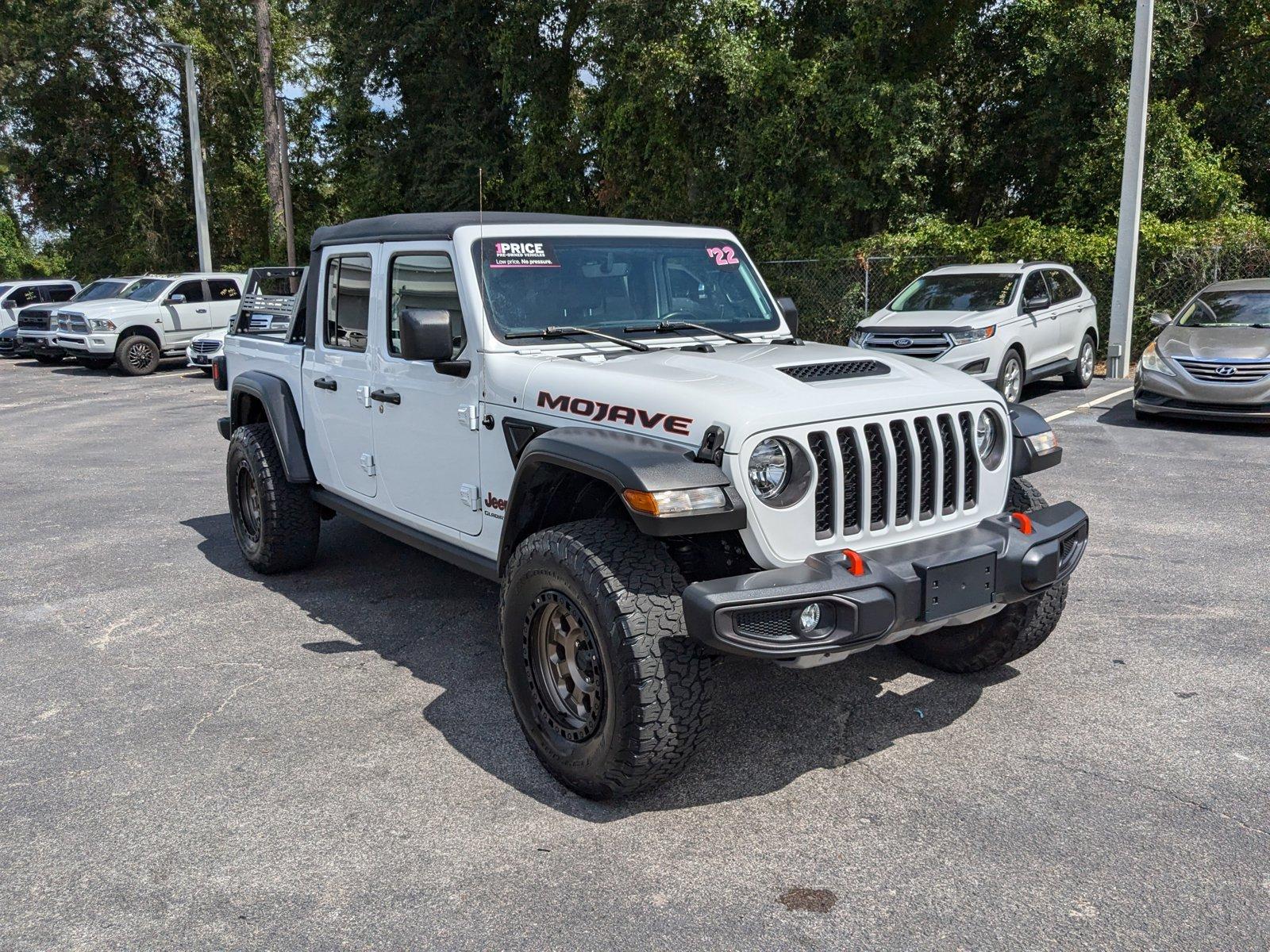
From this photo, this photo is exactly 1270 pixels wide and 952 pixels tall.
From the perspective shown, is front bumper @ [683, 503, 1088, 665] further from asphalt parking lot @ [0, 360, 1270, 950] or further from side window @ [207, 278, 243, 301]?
side window @ [207, 278, 243, 301]

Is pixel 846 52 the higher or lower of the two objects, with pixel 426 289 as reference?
higher

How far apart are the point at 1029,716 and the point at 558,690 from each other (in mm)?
1887

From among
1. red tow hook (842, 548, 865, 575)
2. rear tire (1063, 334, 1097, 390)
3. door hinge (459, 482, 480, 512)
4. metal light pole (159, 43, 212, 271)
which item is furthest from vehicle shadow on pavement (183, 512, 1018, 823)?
metal light pole (159, 43, 212, 271)

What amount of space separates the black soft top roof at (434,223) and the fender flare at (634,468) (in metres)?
1.28

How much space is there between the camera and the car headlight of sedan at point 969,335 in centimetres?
1163

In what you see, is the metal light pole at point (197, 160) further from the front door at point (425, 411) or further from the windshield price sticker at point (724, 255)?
the windshield price sticker at point (724, 255)

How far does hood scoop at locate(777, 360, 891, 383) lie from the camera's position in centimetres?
384

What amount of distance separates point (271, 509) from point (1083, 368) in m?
11.5

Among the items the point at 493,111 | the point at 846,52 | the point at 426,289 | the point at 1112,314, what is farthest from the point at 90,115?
the point at 426,289

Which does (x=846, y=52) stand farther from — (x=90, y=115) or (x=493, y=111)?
(x=90, y=115)

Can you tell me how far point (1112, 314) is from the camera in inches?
589

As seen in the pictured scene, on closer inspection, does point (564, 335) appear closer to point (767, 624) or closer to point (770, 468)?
point (770, 468)

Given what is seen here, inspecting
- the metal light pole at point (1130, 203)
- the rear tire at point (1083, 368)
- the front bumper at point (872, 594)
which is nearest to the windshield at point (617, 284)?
the front bumper at point (872, 594)

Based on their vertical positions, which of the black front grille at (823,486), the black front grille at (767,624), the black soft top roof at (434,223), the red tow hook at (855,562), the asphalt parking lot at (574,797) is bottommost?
the asphalt parking lot at (574,797)
